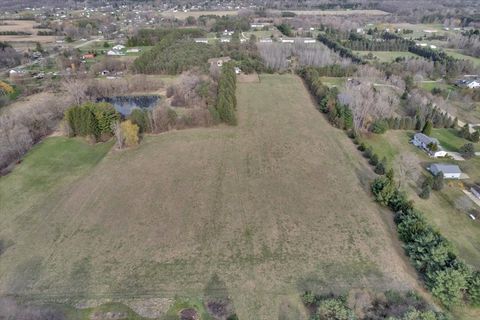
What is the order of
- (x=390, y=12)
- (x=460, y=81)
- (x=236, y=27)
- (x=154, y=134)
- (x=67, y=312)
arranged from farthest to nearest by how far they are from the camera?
(x=390, y=12)
(x=236, y=27)
(x=460, y=81)
(x=154, y=134)
(x=67, y=312)

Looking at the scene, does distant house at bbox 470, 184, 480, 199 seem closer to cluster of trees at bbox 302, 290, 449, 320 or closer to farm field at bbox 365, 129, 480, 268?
farm field at bbox 365, 129, 480, 268

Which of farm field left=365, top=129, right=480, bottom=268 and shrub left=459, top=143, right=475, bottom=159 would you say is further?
shrub left=459, top=143, right=475, bottom=159

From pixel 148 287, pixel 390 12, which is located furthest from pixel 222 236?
pixel 390 12

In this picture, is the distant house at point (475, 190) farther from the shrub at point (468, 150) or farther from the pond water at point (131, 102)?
the pond water at point (131, 102)

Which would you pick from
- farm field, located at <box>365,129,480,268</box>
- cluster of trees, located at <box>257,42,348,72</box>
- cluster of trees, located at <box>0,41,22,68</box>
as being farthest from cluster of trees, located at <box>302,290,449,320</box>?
cluster of trees, located at <box>0,41,22,68</box>

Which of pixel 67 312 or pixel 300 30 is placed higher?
pixel 300 30

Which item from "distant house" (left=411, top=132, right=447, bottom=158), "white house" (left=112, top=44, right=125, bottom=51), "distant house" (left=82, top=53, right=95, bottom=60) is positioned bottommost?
"distant house" (left=411, top=132, right=447, bottom=158)

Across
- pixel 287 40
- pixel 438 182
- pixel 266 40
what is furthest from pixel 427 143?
pixel 266 40

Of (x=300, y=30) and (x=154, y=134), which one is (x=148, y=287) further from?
(x=300, y=30)
